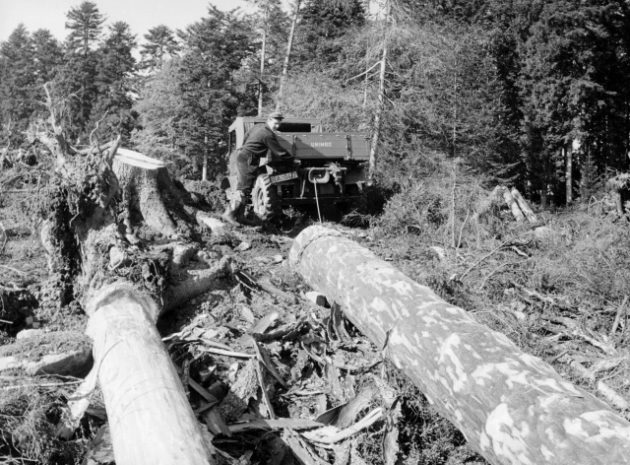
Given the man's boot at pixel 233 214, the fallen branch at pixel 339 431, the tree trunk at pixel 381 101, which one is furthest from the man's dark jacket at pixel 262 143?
the tree trunk at pixel 381 101

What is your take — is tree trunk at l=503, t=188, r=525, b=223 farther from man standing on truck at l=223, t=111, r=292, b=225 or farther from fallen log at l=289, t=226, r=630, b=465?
fallen log at l=289, t=226, r=630, b=465

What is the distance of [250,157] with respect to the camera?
9.75 m

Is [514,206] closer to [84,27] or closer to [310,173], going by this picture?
[310,173]

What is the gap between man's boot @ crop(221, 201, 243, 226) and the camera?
9.30 m

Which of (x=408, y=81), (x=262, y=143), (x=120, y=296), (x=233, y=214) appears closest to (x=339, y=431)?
(x=120, y=296)

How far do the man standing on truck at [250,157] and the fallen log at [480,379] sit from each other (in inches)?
164

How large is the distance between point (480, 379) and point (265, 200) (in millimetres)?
6361

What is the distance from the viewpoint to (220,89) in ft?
101

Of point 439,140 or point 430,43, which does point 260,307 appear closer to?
point 430,43

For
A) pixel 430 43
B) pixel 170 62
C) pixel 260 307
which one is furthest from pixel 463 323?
pixel 170 62

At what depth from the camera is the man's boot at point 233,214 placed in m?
9.30

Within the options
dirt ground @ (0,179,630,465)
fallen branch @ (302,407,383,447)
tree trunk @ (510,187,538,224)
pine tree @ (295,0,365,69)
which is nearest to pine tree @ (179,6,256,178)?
pine tree @ (295,0,365,69)

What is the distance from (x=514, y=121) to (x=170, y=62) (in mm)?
19182

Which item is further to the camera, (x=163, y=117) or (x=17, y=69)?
(x=17, y=69)
